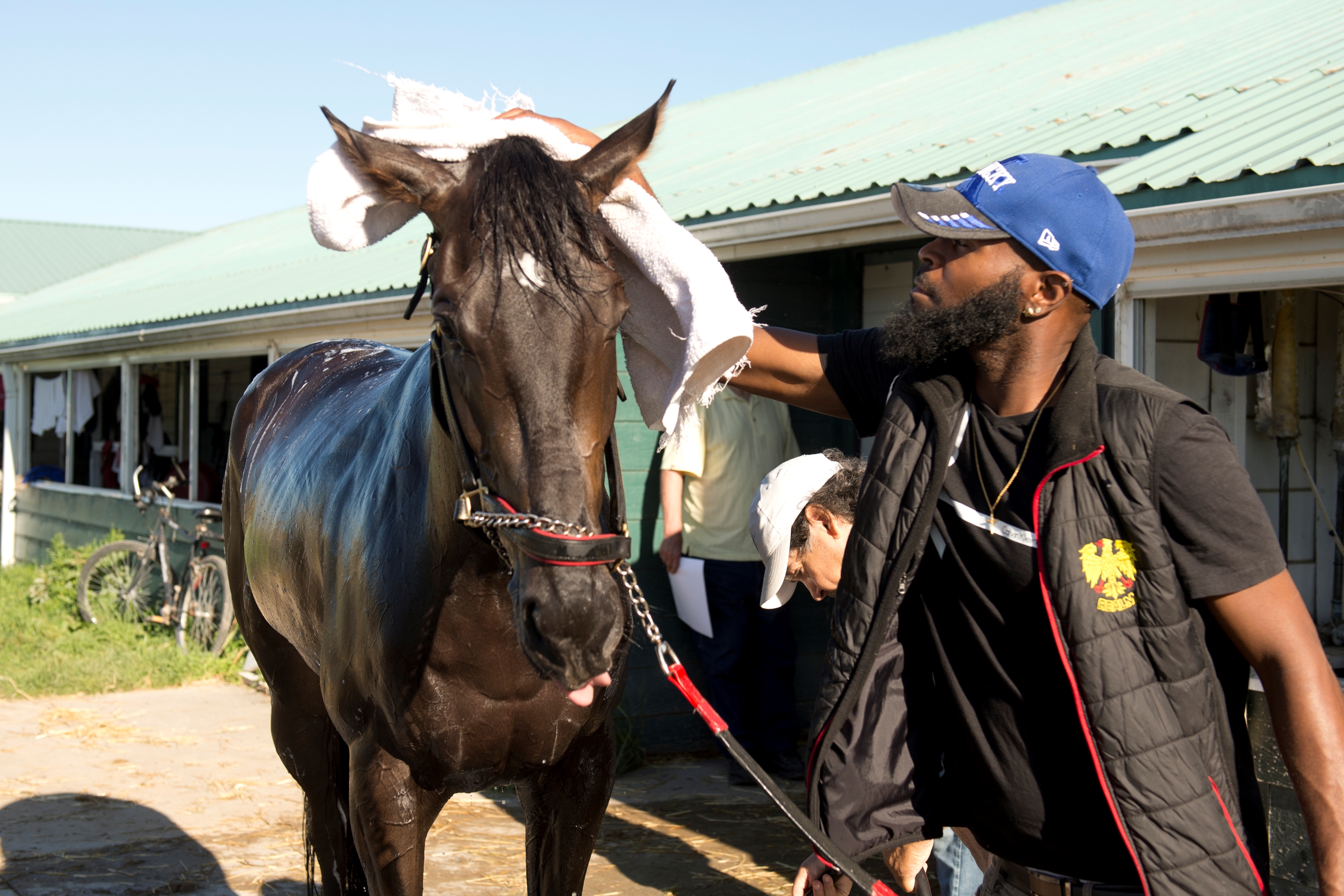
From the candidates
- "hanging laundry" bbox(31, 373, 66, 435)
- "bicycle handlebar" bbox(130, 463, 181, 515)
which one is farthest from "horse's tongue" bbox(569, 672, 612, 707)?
"hanging laundry" bbox(31, 373, 66, 435)

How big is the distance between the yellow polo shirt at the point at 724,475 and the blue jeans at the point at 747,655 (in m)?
0.13

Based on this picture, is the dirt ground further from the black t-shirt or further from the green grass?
the black t-shirt

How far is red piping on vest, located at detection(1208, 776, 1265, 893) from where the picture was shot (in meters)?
1.63

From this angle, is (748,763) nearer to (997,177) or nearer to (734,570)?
(997,177)

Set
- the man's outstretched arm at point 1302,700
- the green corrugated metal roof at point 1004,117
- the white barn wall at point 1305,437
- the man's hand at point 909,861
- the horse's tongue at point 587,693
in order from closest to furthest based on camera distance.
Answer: the man's outstretched arm at point 1302,700
the horse's tongue at point 587,693
the man's hand at point 909,861
the green corrugated metal roof at point 1004,117
the white barn wall at point 1305,437

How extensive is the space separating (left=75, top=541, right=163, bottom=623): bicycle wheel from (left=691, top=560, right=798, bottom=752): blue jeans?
6.58 metres

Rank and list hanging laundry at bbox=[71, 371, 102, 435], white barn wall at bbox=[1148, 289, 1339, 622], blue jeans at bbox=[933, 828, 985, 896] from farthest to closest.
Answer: hanging laundry at bbox=[71, 371, 102, 435], white barn wall at bbox=[1148, 289, 1339, 622], blue jeans at bbox=[933, 828, 985, 896]

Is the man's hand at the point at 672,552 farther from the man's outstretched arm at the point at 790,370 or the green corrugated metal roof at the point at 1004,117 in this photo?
the man's outstretched arm at the point at 790,370

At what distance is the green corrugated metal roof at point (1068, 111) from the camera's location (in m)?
4.04

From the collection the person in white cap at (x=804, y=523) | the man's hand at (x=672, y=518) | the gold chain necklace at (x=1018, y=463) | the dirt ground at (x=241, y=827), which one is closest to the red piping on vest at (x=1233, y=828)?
the gold chain necklace at (x=1018, y=463)

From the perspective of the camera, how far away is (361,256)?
35.3 feet

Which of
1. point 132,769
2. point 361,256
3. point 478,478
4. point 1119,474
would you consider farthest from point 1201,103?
point 361,256

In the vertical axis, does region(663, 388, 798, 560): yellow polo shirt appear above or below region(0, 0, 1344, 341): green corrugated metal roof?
below

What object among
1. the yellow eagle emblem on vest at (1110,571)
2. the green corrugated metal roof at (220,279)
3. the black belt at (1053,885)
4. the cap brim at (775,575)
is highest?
the green corrugated metal roof at (220,279)
